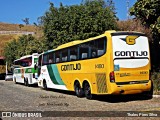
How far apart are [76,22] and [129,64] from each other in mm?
14748

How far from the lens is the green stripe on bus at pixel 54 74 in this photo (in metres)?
21.7

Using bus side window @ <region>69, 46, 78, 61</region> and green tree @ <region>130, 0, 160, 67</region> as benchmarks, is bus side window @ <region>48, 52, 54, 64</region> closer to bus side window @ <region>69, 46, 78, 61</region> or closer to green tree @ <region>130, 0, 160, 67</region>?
bus side window @ <region>69, 46, 78, 61</region>

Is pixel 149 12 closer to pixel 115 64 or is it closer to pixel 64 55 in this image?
pixel 115 64

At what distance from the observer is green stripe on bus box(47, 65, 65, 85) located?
21.7 meters

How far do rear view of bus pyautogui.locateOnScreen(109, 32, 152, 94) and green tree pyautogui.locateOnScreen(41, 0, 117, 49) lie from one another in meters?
12.9

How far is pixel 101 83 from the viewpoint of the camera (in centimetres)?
1558

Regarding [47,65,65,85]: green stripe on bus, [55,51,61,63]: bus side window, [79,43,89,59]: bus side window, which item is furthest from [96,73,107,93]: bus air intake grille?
[55,51,61,63]: bus side window

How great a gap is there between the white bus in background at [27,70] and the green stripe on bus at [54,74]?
5.15 metres

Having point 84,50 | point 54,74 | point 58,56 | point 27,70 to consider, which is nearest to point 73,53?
point 84,50

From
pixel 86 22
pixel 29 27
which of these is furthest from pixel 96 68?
pixel 29 27

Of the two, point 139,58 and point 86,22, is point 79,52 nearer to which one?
point 139,58

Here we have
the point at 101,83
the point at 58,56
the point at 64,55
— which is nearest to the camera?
the point at 101,83

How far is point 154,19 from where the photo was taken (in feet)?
60.2

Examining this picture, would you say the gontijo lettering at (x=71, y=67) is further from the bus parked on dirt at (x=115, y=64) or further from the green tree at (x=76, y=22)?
the green tree at (x=76, y=22)
